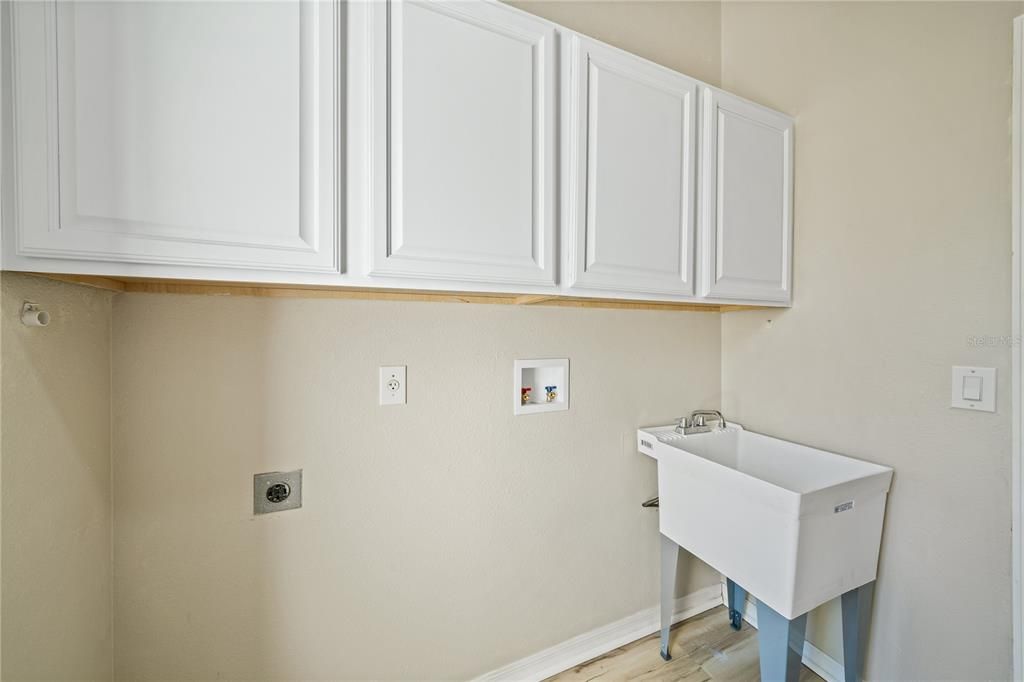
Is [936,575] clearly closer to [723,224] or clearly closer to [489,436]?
[723,224]

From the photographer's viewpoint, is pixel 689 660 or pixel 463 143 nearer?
pixel 463 143

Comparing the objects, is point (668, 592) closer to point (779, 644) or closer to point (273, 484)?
point (779, 644)

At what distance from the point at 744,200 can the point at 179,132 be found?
1566 millimetres

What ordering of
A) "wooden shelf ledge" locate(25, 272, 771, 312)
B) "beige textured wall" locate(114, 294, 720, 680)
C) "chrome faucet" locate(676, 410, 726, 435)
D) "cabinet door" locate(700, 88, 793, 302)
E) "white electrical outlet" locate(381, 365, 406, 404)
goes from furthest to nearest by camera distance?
"chrome faucet" locate(676, 410, 726, 435)
"cabinet door" locate(700, 88, 793, 302)
"white electrical outlet" locate(381, 365, 406, 404)
"beige textured wall" locate(114, 294, 720, 680)
"wooden shelf ledge" locate(25, 272, 771, 312)

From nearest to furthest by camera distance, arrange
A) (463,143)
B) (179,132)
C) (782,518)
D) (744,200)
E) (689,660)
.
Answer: (179,132), (463,143), (782,518), (744,200), (689,660)

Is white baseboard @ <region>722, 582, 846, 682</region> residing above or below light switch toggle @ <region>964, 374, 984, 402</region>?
below

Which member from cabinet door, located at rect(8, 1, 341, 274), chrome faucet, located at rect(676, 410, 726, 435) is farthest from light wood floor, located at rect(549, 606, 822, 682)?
cabinet door, located at rect(8, 1, 341, 274)

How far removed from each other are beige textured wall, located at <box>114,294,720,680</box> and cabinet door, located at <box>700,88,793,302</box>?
1.17ft

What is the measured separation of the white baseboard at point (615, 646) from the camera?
4.82 feet

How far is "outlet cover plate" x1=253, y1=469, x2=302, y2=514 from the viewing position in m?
1.11

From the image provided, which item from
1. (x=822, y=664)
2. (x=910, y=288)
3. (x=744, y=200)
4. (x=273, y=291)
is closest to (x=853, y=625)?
(x=822, y=664)

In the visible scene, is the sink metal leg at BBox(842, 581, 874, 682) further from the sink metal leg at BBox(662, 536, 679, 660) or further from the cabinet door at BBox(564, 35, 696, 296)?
the cabinet door at BBox(564, 35, 696, 296)

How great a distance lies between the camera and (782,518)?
1.10 m

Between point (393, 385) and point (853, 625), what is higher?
point (393, 385)
